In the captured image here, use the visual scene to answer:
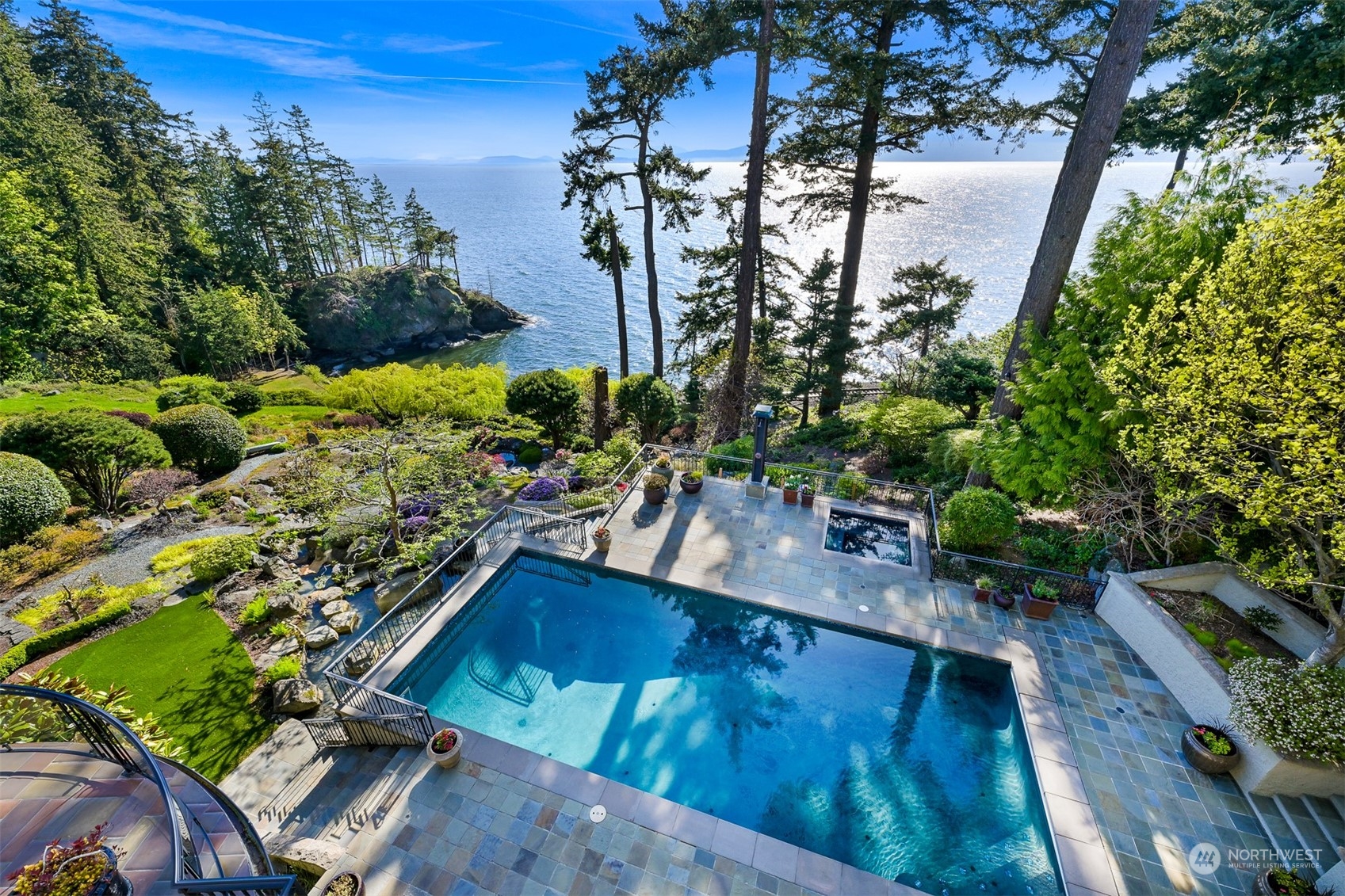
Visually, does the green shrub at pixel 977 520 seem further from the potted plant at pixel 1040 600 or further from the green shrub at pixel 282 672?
the green shrub at pixel 282 672

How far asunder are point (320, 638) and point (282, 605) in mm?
1266

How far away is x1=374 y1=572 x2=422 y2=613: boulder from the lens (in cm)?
1053

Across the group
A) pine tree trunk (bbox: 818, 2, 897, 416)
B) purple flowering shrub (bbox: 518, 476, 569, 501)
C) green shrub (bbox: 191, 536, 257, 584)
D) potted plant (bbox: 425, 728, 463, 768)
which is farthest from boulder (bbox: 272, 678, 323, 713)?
pine tree trunk (bbox: 818, 2, 897, 416)

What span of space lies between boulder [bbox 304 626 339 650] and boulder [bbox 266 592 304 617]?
717 millimetres

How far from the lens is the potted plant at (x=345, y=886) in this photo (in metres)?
5.50

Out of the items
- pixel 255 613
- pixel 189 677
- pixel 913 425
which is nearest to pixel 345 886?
pixel 189 677

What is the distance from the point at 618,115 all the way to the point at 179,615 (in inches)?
717

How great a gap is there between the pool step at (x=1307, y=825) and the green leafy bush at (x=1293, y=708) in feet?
2.41

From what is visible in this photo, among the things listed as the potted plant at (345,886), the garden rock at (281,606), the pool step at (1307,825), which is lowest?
the garden rock at (281,606)

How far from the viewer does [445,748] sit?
7102 millimetres

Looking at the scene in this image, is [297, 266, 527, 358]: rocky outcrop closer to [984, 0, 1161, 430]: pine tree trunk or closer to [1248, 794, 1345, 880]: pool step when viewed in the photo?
[984, 0, 1161, 430]: pine tree trunk

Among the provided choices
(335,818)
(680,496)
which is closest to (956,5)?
(680,496)

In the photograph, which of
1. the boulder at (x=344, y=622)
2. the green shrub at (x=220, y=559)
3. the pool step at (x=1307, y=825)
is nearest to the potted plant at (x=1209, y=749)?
the pool step at (x=1307, y=825)

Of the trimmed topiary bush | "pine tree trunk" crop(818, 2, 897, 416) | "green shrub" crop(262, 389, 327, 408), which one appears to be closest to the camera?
"pine tree trunk" crop(818, 2, 897, 416)
